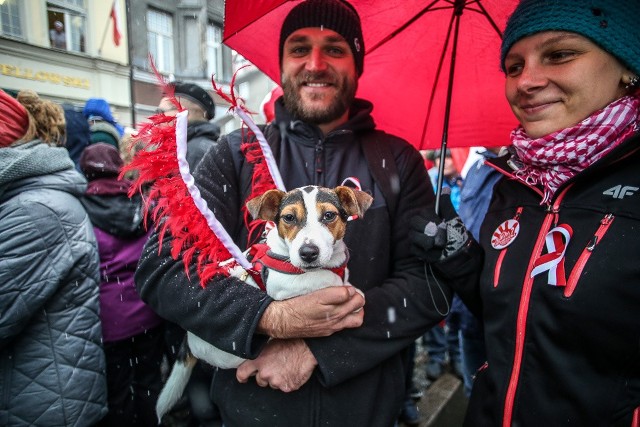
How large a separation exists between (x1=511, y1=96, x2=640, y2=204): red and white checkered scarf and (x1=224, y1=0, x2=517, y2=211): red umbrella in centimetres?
70

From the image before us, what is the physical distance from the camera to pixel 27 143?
7.22 ft

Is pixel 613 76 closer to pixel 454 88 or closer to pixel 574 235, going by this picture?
pixel 574 235

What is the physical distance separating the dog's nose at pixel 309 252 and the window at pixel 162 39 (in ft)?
19.6

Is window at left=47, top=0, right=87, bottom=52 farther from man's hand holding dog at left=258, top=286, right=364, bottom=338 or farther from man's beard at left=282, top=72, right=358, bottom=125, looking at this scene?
man's hand holding dog at left=258, top=286, right=364, bottom=338

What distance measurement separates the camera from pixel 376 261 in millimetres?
1774

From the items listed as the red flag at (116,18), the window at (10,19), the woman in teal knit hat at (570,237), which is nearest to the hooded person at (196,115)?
the red flag at (116,18)

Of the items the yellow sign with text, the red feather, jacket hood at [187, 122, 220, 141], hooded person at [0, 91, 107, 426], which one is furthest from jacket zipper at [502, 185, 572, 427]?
jacket hood at [187, 122, 220, 141]

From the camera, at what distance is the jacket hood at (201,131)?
11.7ft

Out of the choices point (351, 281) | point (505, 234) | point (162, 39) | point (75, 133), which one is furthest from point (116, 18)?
point (162, 39)

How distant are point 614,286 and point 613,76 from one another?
81 centimetres

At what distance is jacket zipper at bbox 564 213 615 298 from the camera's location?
1309 mm

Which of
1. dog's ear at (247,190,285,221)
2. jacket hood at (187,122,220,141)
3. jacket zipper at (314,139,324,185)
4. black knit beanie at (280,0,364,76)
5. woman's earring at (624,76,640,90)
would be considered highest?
black knit beanie at (280,0,364,76)

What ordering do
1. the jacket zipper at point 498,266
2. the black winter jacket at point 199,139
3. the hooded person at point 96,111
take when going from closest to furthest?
the jacket zipper at point 498,266 → the black winter jacket at point 199,139 → the hooded person at point 96,111

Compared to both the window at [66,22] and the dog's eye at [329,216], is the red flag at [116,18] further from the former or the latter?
the dog's eye at [329,216]
